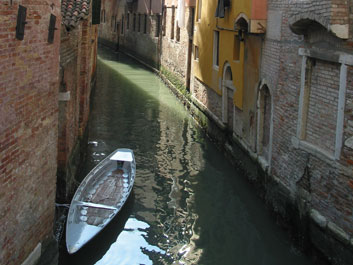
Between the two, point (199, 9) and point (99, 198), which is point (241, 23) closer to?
point (99, 198)

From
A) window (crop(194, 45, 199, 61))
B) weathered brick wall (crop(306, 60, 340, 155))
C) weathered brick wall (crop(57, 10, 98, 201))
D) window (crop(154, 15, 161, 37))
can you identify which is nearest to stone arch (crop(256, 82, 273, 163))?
weathered brick wall (crop(306, 60, 340, 155))

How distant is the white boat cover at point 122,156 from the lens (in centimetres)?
1109

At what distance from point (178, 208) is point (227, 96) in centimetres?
545

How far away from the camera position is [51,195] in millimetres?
6848

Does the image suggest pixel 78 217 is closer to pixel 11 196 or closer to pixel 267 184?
pixel 11 196

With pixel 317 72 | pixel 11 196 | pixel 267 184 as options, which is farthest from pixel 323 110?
pixel 11 196

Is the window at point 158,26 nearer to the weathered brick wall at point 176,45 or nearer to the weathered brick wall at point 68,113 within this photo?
the weathered brick wall at point 176,45

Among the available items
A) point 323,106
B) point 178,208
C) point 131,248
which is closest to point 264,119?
point 178,208

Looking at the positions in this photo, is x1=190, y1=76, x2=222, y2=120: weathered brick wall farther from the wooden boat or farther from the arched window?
the wooden boat

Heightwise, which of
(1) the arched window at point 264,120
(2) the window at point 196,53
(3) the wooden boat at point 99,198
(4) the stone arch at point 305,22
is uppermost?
(4) the stone arch at point 305,22

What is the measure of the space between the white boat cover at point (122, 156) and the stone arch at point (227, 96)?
3867 millimetres

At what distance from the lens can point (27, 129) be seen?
574 cm

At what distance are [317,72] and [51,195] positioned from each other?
439 cm

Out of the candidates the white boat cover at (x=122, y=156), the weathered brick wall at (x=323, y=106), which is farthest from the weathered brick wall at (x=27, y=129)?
the white boat cover at (x=122, y=156)
